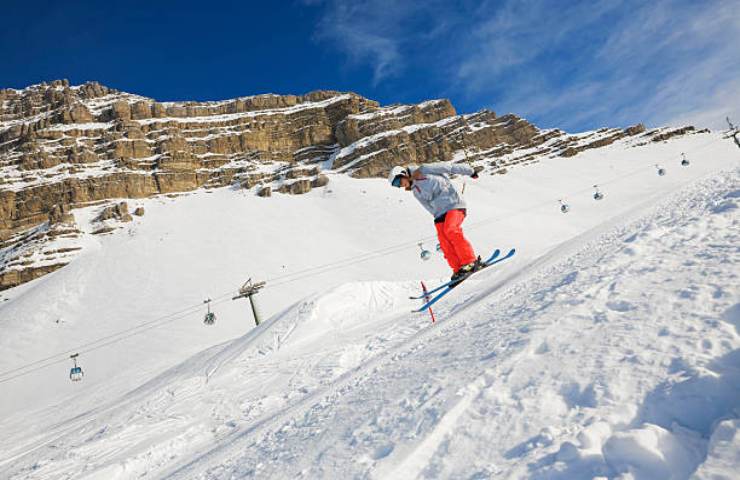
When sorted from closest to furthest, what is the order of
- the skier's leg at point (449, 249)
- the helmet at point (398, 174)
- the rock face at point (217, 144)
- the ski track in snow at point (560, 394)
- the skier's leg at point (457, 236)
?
the ski track in snow at point (560, 394) < the skier's leg at point (457, 236) < the skier's leg at point (449, 249) < the helmet at point (398, 174) < the rock face at point (217, 144)

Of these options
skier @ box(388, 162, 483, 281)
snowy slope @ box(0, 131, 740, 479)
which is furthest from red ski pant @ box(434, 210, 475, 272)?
snowy slope @ box(0, 131, 740, 479)

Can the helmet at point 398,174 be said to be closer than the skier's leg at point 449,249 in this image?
No

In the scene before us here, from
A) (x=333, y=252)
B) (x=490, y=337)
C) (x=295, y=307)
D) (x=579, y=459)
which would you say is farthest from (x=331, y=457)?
(x=333, y=252)

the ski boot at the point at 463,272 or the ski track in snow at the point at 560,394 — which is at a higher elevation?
the ski boot at the point at 463,272

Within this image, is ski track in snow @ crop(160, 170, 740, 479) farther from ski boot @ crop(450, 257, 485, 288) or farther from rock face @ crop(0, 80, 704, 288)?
rock face @ crop(0, 80, 704, 288)

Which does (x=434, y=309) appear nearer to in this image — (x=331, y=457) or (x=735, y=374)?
(x=331, y=457)

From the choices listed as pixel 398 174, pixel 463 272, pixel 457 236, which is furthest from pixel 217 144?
pixel 463 272

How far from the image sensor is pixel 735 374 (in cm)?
227

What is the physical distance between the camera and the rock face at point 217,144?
75.4 m

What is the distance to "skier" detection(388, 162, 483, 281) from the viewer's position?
Result: 7734 mm

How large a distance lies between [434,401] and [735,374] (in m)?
1.91

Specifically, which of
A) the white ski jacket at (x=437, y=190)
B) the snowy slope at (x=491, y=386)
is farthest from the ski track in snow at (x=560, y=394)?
the white ski jacket at (x=437, y=190)

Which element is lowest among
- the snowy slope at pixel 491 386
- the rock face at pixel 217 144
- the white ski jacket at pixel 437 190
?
the snowy slope at pixel 491 386

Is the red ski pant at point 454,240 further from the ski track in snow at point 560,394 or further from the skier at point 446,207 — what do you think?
the ski track in snow at point 560,394
